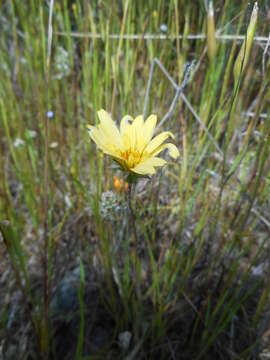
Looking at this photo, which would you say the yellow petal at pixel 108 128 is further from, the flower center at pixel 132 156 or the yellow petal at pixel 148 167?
the yellow petal at pixel 148 167

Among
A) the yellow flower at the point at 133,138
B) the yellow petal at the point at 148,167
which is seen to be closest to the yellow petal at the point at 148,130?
the yellow flower at the point at 133,138

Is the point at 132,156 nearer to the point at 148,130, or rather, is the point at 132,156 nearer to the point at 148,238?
the point at 148,130

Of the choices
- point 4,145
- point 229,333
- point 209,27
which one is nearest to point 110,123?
point 209,27

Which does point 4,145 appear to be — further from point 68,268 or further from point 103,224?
point 103,224

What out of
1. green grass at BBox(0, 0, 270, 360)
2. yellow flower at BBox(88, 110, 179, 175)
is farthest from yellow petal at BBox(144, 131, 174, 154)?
green grass at BBox(0, 0, 270, 360)

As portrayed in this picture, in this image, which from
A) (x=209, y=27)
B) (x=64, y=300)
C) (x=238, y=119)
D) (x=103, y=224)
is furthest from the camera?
(x=238, y=119)

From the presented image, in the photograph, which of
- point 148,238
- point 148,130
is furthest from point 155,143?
point 148,238

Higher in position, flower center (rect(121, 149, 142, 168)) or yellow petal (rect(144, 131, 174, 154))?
A: yellow petal (rect(144, 131, 174, 154))

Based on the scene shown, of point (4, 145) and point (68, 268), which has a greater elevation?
point (4, 145)

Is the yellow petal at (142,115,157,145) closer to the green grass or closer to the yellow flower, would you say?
the yellow flower
